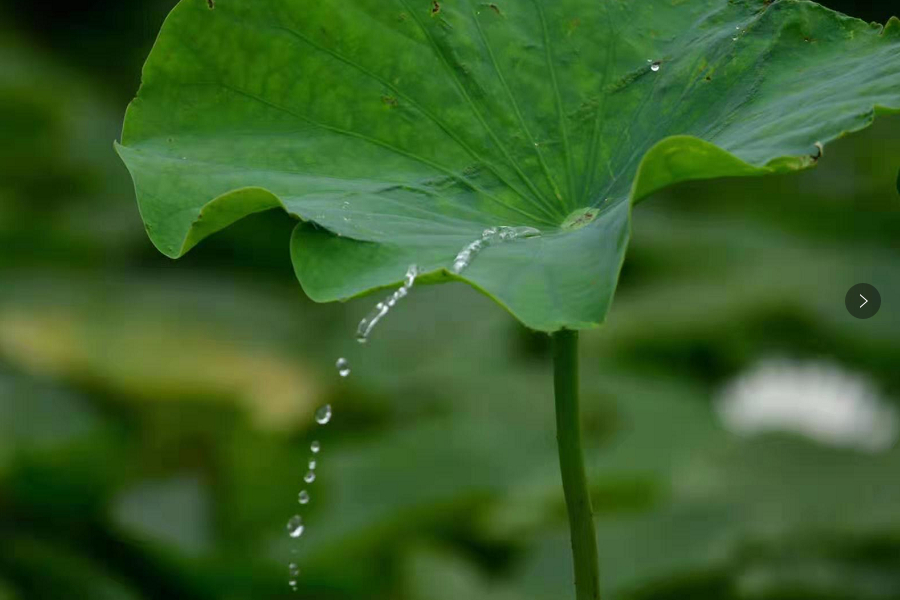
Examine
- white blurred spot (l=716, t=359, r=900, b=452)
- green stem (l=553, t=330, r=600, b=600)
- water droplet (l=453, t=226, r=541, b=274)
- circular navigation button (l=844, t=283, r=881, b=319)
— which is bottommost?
green stem (l=553, t=330, r=600, b=600)

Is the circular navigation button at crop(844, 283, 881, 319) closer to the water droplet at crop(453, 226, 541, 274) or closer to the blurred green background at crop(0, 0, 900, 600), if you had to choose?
the blurred green background at crop(0, 0, 900, 600)

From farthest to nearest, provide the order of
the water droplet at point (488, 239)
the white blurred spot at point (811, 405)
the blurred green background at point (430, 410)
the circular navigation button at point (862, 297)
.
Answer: the circular navigation button at point (862, 297)
the white blurred spot at point (811, 405)
the blurred green background at point (430, 410)
the water droplet at point (488, 239)

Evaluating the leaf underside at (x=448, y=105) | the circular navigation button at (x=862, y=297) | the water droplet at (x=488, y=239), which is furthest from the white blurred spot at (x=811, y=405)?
the water droplet at (x=488, y=239)

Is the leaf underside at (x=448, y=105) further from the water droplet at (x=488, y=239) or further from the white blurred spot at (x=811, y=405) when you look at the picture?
the white blurred spot at (x=811, y=405)

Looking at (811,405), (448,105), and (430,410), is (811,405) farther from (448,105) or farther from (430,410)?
(448,105)

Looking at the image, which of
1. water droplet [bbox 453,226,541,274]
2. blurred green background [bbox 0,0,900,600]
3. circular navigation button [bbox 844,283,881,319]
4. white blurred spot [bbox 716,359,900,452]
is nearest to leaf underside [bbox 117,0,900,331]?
water droplet [bbox 453,226,541,274]

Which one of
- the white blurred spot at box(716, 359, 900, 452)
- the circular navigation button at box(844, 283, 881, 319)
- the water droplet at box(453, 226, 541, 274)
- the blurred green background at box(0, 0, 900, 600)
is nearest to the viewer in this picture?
the water droplet at box(453, 226, 541, 274)

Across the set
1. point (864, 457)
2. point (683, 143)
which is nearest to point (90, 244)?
point (864, 457)
